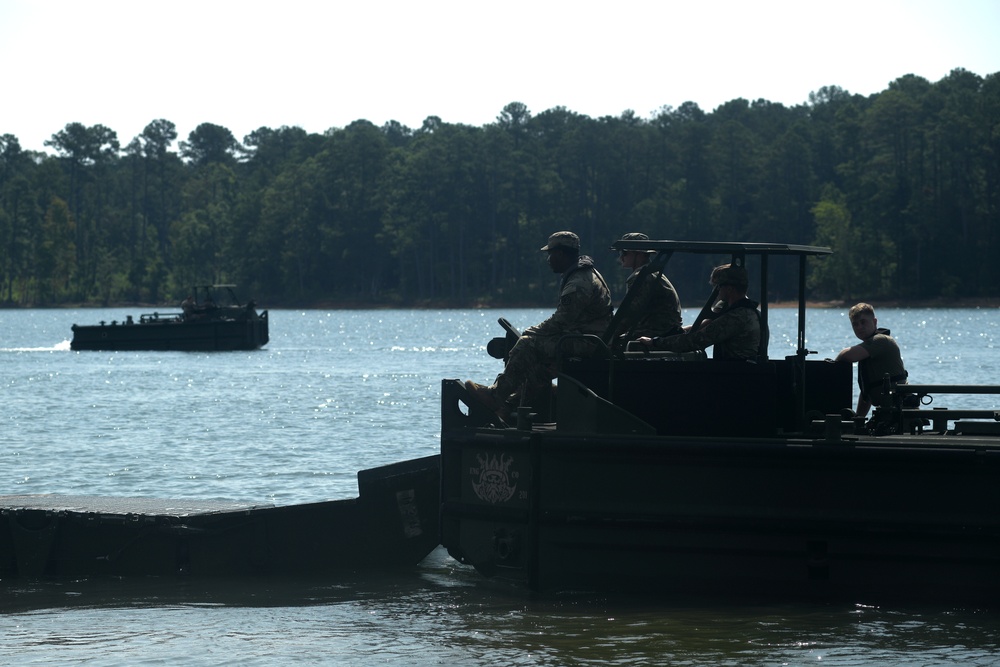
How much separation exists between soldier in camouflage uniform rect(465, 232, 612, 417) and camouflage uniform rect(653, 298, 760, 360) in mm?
627

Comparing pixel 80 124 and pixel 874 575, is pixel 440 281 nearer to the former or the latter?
pixel 80 124

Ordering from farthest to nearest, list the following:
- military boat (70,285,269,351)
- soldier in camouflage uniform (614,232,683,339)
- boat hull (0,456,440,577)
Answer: military boat (70,285,269,351), boat hull (0,456,440,577), soldier in camouflage uniform (614,232,683,339)

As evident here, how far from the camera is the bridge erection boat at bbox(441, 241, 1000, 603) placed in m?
9.60

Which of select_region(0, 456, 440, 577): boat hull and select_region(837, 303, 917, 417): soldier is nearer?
select_region(837, 303, 917, 417): soldier

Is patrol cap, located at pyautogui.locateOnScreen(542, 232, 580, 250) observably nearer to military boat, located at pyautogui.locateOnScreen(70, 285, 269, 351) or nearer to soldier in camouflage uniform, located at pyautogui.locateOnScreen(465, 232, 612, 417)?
soldier in camouflage uniform, located at pyautogui.locateOnScreen(465, 232, 612, 417)

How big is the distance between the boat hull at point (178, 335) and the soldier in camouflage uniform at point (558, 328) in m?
46.4

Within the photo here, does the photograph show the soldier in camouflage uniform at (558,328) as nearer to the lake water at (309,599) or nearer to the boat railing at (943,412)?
the lake water at (309,599)

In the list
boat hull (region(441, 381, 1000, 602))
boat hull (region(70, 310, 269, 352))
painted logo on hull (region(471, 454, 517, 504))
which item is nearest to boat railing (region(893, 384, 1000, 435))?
boat hull (region(441, 381, 1000, 602))

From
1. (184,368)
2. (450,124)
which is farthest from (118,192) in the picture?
(184,368)

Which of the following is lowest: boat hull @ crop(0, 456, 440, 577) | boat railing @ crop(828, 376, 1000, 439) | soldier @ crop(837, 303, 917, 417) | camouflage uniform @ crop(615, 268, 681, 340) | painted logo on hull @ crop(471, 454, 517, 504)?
boat hull @ crop(0, 456, 440, 577)

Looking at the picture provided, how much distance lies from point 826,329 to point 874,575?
7445 cm

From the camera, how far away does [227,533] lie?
11508 mm

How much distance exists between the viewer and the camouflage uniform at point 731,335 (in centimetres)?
1028

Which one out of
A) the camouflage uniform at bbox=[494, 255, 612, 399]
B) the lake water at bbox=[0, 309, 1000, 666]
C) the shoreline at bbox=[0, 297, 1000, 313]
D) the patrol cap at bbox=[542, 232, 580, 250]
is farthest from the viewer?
the shoreline at bbox=[0, 297, 1000, 313]
